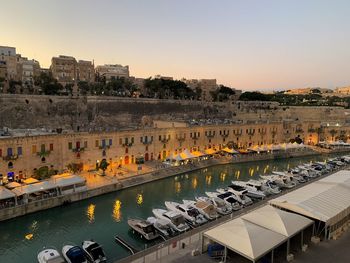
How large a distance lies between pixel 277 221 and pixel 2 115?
5364 cm

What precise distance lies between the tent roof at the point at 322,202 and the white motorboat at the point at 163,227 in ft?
25.2

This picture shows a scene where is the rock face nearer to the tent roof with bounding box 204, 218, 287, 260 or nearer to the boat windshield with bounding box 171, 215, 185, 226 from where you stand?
the boat windshield with bounding box 171, 215, 185, 226

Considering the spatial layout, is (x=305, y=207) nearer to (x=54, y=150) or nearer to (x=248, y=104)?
(x=54, y=150)

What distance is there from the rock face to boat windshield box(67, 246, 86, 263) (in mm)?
30699

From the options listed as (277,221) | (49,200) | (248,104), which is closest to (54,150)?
(49,200)

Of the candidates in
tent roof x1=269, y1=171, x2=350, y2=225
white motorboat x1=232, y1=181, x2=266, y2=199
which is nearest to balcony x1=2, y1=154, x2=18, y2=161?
white motorboat x1=232, y1=181, x2=266, y2=199

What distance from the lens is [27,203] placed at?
985 inches

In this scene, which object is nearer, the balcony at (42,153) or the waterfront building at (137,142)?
the waterfront building at (137,142)

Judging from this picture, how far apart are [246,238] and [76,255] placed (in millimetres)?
10290

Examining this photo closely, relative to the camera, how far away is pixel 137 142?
41125 mm

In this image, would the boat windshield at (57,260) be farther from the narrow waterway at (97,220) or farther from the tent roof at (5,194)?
the tent roof at (5,194)

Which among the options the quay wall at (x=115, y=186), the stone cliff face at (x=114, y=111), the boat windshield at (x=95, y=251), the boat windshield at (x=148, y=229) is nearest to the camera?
the boat windshield at (x=95, y=251)

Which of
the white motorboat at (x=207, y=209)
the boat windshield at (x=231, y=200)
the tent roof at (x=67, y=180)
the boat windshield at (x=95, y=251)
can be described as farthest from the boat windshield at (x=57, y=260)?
the boat windshield at (x=231, y=200)

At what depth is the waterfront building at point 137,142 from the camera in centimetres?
3103
